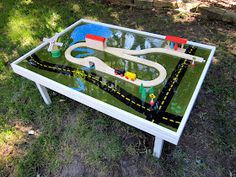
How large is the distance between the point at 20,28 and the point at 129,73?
7.44ft

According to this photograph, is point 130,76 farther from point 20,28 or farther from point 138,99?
point 20,28

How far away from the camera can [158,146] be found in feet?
4.54

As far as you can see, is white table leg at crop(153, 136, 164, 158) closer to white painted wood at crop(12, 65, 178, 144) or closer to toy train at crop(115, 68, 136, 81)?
white painted wood at crop(12, 65, 178, 144)

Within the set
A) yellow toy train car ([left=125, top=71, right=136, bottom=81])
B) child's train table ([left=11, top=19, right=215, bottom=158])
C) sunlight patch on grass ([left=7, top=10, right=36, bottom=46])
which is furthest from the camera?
sunlight patch on grass ([left=7, top=10, right=36, bottom=46])

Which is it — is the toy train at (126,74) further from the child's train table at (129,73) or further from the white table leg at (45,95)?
the white table leg at (45,95)

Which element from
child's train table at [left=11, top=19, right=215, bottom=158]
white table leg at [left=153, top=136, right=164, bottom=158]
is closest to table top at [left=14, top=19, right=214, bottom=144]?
child's train table at [left=11, top=19, right=215, bottom=158]

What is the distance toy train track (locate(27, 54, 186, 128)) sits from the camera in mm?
1189

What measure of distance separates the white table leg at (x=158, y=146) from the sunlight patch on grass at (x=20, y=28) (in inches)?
85.2

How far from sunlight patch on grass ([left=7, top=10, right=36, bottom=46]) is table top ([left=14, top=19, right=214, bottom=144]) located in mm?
1000

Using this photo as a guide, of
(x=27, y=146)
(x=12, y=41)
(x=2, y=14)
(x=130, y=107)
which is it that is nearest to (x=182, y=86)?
(x=130, y=107)

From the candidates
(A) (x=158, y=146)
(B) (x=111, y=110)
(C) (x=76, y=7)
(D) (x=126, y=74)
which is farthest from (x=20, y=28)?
(A) (x=158, y=146)

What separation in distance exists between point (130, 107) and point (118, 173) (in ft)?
1.74

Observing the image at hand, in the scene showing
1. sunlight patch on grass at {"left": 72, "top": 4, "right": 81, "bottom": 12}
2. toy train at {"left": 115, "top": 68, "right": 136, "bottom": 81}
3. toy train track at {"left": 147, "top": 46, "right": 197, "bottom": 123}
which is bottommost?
sunlight patch on grass at {"left": 72, "top": 4, "right": 81, "bottom": 12}

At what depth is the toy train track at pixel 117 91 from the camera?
3.90 ft
